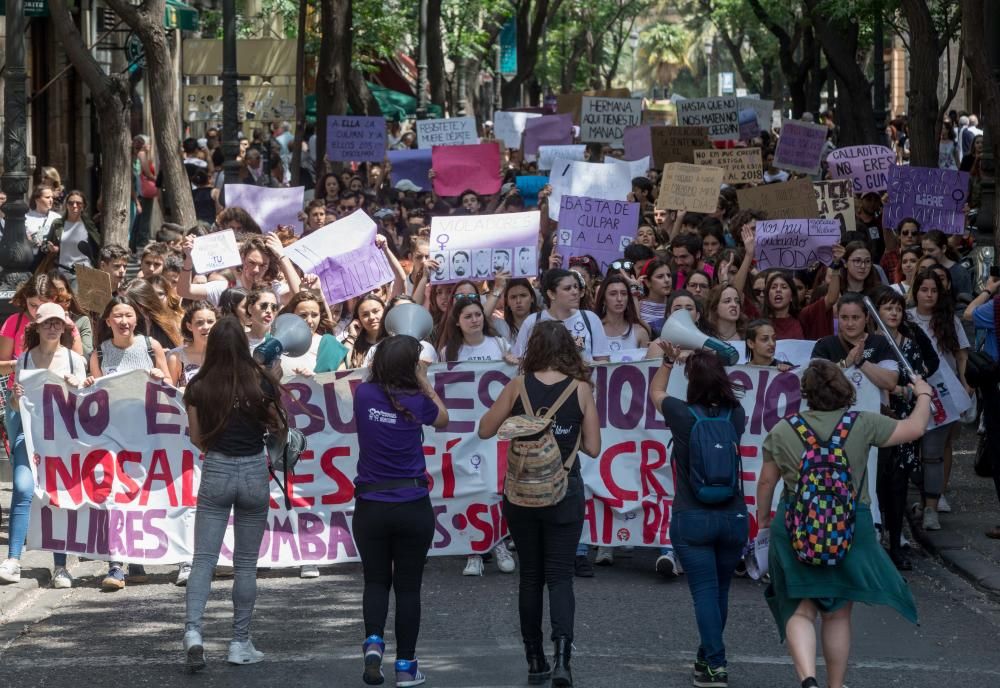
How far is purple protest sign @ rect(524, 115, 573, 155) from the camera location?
22.7 meters

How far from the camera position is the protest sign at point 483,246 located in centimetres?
1038

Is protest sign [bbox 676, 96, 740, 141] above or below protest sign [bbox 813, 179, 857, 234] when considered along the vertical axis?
above

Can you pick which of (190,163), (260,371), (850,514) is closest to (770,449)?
(850,514)

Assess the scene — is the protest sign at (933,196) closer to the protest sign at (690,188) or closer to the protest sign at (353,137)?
the protest sign at (690,188)

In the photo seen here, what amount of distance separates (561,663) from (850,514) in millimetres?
1304

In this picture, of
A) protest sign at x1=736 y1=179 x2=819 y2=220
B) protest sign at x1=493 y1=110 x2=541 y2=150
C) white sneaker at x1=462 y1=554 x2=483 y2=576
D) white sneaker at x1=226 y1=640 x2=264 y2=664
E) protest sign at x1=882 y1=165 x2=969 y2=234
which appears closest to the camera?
white sneaker at x1=226 y1=640 x2=264 y2=664

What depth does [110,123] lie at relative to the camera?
15.2 meters

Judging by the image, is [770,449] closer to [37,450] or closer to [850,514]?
[850,514]

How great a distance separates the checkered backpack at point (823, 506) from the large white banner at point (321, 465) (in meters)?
2.45

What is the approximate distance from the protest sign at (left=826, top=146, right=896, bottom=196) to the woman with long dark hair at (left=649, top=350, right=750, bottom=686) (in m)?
9.45

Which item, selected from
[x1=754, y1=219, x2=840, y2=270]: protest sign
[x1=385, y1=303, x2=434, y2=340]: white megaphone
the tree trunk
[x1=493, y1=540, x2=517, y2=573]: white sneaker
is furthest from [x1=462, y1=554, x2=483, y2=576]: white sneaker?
the tree trunk

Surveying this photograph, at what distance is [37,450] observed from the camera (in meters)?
8.77

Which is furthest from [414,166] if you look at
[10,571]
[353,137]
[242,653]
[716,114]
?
[242,653]

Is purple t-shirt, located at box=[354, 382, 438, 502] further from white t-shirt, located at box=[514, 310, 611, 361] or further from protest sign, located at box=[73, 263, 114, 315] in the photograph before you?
protest sign, located at box=[73, 263, 114, 315]
